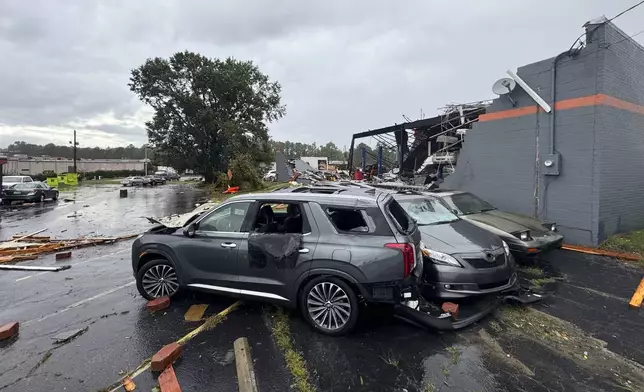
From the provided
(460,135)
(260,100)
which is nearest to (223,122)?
(260,100)

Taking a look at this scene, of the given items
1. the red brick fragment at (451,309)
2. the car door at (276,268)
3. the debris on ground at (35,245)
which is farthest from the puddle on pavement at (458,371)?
the debris on ground at (35,245)

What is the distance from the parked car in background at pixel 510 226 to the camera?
20.9ft

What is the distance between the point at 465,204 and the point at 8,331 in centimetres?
785

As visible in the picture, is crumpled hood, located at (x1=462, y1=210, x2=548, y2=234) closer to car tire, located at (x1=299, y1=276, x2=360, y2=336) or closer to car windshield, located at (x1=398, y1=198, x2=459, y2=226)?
car windshield, located at (x1=398, y1=198, x2=459, y2=226)

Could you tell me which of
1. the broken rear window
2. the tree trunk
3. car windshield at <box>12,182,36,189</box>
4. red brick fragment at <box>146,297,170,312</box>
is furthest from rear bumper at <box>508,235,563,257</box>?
the tree trunk

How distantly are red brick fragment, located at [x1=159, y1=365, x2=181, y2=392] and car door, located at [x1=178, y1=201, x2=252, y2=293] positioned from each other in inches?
50.7

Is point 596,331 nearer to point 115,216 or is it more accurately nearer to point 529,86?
point 529,86

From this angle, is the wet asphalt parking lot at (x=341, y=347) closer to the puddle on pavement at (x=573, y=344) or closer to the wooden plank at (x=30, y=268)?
the puddle on pavement at (x=573, y=344)

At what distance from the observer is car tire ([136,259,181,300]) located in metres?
4.89

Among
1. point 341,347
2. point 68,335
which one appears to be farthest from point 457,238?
point 68,335

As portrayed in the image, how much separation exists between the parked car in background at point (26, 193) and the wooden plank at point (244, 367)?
2413cm

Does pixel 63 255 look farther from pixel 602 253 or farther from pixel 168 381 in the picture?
pixel 602 253

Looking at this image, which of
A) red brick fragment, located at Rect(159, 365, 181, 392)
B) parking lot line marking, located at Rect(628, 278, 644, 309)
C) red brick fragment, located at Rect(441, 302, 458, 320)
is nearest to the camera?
red brick fragment, located at Rect(159, 365, 181, 392)

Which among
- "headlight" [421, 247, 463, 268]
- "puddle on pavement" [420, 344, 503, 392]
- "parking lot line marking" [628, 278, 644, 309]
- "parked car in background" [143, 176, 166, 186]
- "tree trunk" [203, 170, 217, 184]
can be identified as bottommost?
"puddle on pavement" [420, 344, 503, 392]
